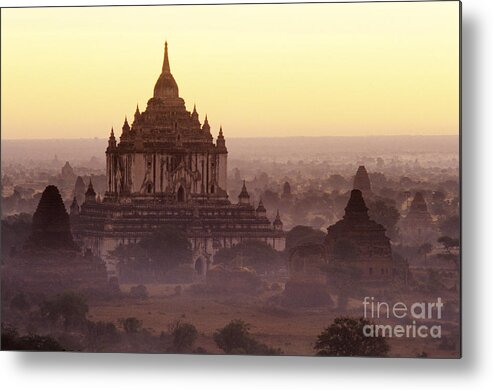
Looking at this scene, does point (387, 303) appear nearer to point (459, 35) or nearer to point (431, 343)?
point (431, 343)

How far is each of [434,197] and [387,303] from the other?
641 mm

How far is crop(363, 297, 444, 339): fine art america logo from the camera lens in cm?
823

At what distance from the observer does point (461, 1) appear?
26.7 ft

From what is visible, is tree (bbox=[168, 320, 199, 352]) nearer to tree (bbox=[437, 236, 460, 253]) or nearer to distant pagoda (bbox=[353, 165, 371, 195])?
distant pagoda (bbox=[353, 165, 371, 195])

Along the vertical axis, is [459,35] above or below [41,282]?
above

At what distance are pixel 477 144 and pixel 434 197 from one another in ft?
1.22

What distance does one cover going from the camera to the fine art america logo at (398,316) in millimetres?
8227

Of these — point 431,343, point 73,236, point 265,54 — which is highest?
point 265,54

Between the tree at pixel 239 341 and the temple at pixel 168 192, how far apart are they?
1.24 feet

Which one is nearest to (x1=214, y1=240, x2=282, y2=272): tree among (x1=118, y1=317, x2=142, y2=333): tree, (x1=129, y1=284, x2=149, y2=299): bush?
(x1=129, y1=284, x2=149, y2=299): bush

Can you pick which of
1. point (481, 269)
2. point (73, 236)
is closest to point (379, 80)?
point (481, 269)

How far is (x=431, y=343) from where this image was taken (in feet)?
26.9

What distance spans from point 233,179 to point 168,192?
0.38 meters

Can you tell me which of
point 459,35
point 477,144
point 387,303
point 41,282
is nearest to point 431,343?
point 387,303
